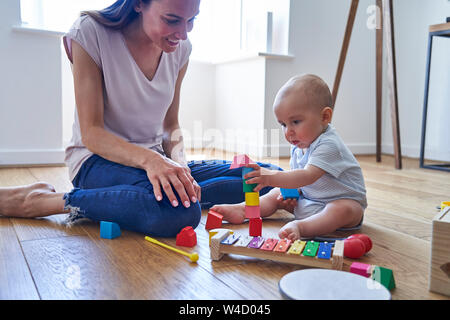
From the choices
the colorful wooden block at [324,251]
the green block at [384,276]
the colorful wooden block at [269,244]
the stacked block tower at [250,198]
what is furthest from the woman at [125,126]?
the green block at [384,276]

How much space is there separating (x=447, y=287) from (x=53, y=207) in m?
0.93

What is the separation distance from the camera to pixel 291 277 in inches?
26.2

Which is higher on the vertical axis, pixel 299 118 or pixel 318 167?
pixel 299 118

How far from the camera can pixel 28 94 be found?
218cm

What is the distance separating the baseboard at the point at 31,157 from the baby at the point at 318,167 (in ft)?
4.77

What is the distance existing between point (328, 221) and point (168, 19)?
63 centimetres

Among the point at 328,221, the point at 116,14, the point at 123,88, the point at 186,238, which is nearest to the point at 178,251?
the point at 186,238

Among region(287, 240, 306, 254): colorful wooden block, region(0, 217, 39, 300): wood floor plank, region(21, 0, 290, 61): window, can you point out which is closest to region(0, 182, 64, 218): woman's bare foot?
region(0, 217, 39, 300): wood floor plank

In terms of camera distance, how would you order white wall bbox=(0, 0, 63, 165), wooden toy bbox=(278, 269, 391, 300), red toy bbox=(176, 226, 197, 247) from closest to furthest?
wooden toy bbox=(278, 269, 391, 300), red toy bbox=(176, 226, 197, 247), white wall bbox=(0, 0, 63, 165)

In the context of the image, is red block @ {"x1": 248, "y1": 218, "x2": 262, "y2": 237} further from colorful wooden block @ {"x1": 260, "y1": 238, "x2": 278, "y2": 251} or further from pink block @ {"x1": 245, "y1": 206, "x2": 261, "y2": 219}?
colorful wooden block @ {"x1": 260, "y1": 238, "x2": 278, "y2": 251}

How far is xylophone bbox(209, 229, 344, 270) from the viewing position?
2.48 feet

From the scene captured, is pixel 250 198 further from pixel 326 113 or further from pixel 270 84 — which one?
pixel 270 84

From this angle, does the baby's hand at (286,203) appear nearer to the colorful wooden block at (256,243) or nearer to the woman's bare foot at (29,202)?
the colorful wooden block at (256,243)

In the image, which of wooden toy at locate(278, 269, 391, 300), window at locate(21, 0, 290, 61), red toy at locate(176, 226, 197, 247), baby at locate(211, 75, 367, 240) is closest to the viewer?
wooden toy at locate(278, 269, 391, 300)
